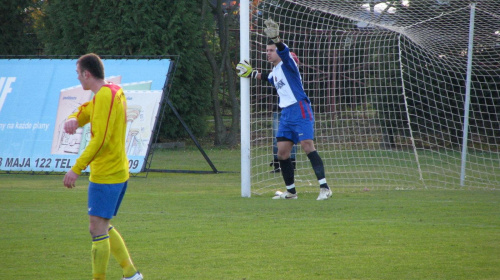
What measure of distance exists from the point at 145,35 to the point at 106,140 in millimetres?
17326

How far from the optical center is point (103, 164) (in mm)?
4777

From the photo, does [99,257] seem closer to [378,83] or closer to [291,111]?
[291,111]

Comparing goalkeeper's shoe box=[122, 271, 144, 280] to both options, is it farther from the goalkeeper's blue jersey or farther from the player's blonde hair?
the goalkeeper's blue jersey

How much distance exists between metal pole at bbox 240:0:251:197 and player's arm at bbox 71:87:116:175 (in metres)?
5.21

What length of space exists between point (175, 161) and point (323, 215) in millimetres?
9797

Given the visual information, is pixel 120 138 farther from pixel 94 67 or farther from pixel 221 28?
pixel 221 28

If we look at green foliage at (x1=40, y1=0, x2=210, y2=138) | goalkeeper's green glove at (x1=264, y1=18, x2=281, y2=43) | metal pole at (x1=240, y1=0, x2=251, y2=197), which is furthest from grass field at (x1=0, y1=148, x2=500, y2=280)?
green foliage at (x1=40, y1=0, x2=210, y2=138)

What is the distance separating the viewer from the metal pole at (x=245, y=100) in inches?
383

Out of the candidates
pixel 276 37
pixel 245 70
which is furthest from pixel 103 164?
pixel 245 70

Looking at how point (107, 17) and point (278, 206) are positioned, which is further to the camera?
point (107, 17)

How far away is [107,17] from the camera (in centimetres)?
2195

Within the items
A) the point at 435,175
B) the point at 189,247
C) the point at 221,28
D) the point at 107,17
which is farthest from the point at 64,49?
the point at 189,247

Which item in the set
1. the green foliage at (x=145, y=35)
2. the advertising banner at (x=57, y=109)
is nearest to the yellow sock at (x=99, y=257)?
the advertising banner at (x=57, y=109)

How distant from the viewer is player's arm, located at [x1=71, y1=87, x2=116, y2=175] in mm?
4680
